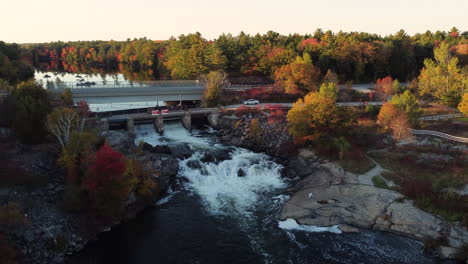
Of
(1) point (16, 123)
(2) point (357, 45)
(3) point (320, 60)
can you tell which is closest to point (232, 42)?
(3) point (320, 60)

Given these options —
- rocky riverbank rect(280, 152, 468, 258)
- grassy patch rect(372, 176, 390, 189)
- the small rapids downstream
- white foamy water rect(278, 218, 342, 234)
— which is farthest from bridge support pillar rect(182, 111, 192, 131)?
grassy patch rect(372, 176, 390, 189)

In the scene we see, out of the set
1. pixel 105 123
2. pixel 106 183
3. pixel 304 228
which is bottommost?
pixel 304 228

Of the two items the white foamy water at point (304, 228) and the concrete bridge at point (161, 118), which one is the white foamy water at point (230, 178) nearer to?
the white foamy water at point (304, 228)

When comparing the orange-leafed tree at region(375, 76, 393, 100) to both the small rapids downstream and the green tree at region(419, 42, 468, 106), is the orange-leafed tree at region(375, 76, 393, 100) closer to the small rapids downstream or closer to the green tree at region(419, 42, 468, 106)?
the green tree at region(419, 42, 468, 106)

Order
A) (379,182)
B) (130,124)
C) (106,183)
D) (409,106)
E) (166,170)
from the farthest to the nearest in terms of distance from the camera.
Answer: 1. (130,124)
2. (409,106)
3. (166,170)
4. (379,182)
5. (106,183)

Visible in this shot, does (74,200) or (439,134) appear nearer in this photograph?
(74,200)

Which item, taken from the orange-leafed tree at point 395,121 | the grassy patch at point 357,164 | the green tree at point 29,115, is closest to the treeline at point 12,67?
the green tree at point 29,115

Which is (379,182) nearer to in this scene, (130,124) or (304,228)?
(304,228)

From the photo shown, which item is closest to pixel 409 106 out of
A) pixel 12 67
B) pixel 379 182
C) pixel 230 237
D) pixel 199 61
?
pixel 379 182
